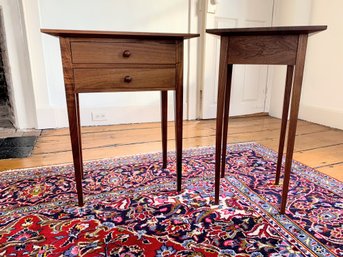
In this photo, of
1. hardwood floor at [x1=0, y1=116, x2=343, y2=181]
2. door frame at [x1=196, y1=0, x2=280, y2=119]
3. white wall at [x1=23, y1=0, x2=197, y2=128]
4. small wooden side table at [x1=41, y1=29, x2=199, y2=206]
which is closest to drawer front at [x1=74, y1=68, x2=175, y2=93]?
small wooden side table at [x1=41, y1=29, x2=199, y2=206]

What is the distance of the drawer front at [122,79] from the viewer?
1005 millimetres

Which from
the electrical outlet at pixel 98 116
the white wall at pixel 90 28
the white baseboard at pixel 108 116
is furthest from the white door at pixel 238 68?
the electrical outlet at pixel 98 116

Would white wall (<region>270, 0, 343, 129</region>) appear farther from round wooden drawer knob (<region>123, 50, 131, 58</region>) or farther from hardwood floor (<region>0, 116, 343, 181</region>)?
round wooden drawer knob (<region>123, 50, 131, 58</region>)

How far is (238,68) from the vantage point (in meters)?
2.68

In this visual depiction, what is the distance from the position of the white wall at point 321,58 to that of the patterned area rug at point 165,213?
1172 millimetres

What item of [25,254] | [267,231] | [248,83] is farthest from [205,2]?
[25,254]

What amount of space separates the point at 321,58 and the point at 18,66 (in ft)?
8.57

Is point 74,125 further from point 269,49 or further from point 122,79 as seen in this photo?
point 269,49

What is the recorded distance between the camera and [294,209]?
1102mm

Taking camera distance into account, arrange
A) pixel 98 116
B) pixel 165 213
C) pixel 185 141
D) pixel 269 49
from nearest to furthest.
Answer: pixel 269 49, pixel 165 213, pixel 185 141, pixel 98 116

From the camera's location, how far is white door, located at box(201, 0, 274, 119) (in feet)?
8.12

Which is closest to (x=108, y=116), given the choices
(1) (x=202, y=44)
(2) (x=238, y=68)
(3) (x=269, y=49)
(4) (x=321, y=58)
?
(1) (x=202, y=44)

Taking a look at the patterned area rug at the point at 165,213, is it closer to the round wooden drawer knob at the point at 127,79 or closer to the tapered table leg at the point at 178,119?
the tapered table leg at the point at 178,119

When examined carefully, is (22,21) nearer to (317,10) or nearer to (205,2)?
(205,2)
